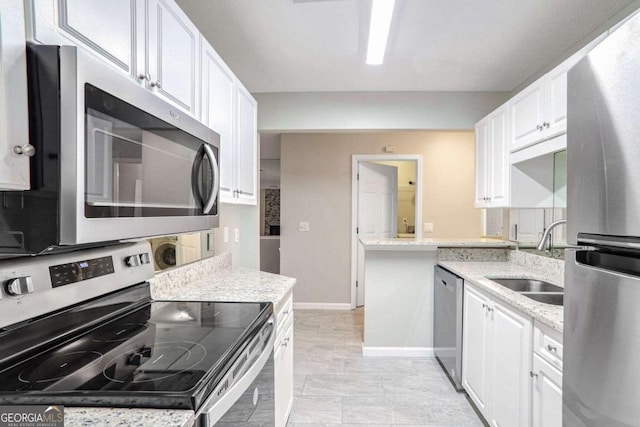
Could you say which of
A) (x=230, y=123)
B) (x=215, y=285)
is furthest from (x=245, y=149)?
(x=215, y=285)

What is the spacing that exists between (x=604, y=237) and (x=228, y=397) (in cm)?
104

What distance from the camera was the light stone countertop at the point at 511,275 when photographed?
4.80 ft

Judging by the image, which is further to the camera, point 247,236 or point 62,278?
point 247,236

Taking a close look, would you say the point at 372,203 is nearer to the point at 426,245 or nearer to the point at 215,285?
the point at 426,245

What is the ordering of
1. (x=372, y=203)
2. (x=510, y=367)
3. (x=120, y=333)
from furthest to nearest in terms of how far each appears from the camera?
1. (x=372, y=203)
2. (x=510, y=367)
3. (x=120, y=333)

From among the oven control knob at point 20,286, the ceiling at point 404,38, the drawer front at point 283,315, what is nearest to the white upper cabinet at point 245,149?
the ceiling at point 404,38

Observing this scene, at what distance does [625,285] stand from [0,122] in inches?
52.1

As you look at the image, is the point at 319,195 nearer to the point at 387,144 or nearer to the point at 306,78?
the point at 387,144

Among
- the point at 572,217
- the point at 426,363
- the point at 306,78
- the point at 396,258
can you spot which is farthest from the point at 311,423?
the point at 306,78

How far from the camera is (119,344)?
41.6 inches

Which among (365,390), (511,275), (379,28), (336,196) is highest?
(379,28)

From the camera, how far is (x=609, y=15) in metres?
2.05

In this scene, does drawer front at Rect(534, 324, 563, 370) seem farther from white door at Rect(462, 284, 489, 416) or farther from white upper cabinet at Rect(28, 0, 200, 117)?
white upper cabinet at Rect(28, 0, 200, 117)

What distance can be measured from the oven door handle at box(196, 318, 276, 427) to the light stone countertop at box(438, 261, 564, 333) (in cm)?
116
